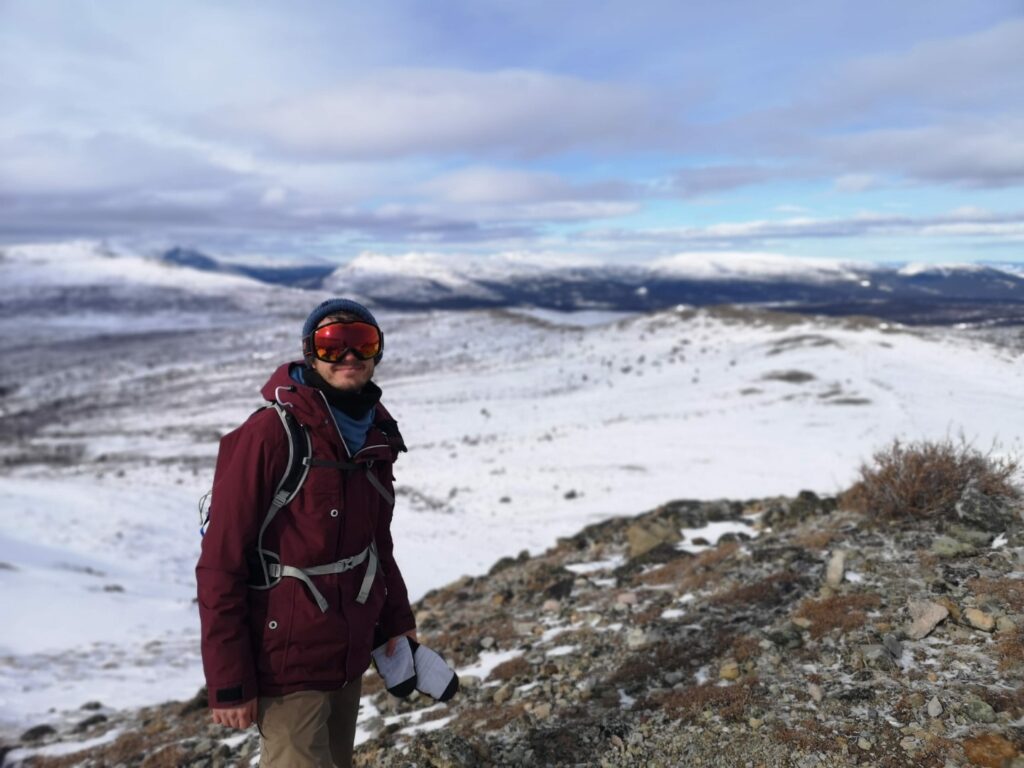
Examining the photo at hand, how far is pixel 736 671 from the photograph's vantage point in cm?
465

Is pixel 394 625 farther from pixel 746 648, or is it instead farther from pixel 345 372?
A: pixel 746 648

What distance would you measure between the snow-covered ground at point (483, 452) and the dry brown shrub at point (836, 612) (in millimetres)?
4335

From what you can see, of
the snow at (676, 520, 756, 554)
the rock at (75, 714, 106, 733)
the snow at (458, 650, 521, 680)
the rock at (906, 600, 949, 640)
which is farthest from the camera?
the snow at (676, 520, 756, 554)

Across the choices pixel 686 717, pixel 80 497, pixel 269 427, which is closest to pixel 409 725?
pixel 686 717

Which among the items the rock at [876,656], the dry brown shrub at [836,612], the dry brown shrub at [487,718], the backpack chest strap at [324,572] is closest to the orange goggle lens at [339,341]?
the backpack chest strap at [324,572]

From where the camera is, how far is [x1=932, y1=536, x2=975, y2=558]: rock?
5.56 m

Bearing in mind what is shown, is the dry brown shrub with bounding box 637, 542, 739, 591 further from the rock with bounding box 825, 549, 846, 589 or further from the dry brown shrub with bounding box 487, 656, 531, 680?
the dry brown shrub with bounding box 487, 656, 531, 680

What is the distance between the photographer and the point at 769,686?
4359mm

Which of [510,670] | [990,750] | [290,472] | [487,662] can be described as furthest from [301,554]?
[487,662]

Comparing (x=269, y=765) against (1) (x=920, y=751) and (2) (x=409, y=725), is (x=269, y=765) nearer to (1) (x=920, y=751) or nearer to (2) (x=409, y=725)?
(2) (x=409, y=725)

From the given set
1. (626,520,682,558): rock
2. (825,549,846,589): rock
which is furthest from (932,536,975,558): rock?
(626,520,682,558): rock

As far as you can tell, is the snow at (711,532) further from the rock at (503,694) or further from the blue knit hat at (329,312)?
the blue knit hat at (329,312)

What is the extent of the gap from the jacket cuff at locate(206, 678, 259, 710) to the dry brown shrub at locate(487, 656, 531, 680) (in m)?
3.33

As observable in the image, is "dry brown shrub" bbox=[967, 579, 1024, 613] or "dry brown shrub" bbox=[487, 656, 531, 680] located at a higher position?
"dry brown shrub" bbox=[967, 579, 1024, 613]
